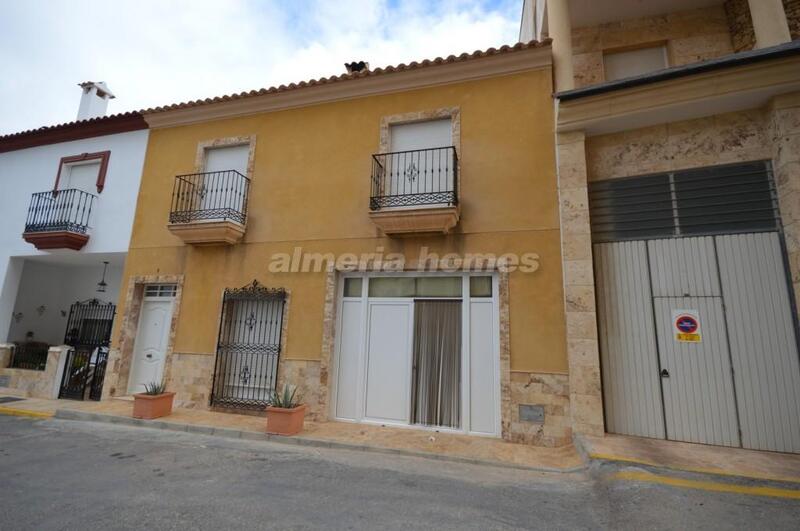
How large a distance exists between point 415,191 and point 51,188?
999 cm

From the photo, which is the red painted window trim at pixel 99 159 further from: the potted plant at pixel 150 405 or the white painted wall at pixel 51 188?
the potted plant at pixel 150 405

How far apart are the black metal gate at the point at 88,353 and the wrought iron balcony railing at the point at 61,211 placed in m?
1.98

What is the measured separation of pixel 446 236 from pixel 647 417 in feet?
13.0

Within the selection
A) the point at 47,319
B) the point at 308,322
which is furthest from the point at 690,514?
the point at 47,319

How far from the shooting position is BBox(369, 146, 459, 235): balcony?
638 centimetres

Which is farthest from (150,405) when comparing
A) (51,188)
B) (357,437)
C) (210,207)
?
(51,188)

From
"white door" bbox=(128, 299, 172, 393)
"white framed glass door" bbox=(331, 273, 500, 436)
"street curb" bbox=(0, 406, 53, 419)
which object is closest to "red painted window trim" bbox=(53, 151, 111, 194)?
"white door" bbox=(128, 299, 172, 393)

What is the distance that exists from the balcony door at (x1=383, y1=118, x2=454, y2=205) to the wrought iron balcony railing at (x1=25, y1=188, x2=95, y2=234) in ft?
25.7

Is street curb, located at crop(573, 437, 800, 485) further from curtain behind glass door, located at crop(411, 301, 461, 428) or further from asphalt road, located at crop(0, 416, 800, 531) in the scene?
curtain behind glass door, located at crop(411, 301, 461, 428)

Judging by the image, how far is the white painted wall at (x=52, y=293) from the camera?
10641 millimetres

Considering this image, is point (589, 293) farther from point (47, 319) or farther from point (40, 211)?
point (47, 319)

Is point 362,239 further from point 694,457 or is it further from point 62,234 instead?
point 62,234

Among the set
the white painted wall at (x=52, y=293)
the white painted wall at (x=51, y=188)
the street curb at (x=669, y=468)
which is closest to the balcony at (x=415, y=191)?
the street curb at (x=669, y=468)

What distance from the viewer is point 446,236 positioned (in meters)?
6.63
